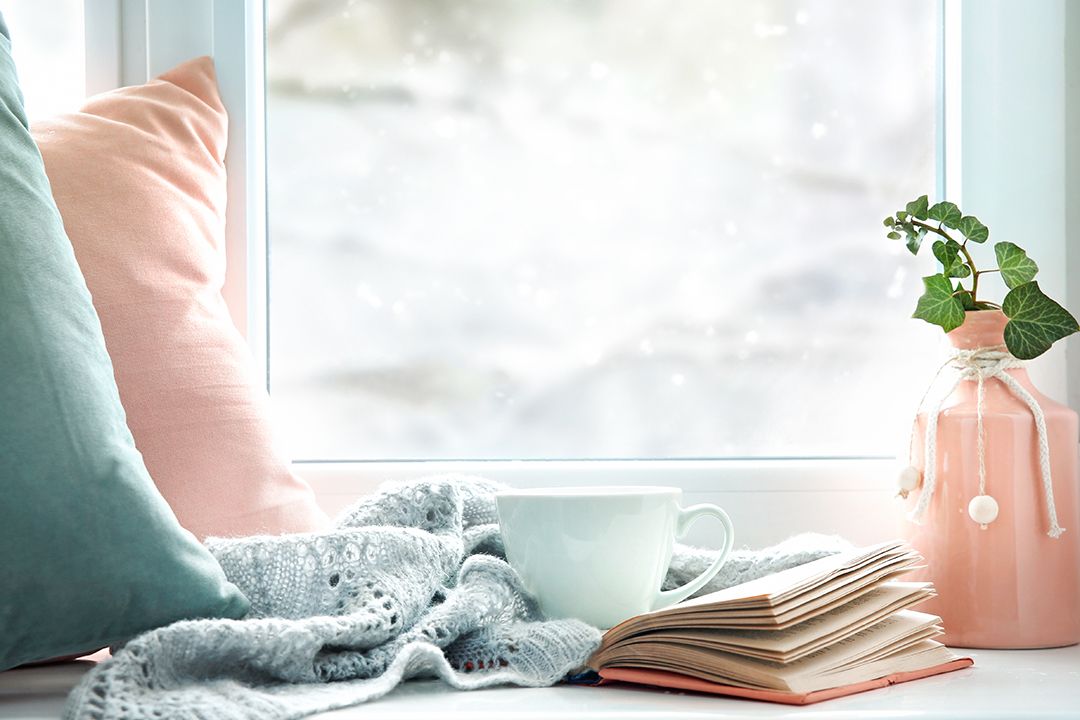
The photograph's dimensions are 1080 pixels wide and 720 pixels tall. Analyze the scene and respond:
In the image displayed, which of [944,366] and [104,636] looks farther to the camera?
[944,366]

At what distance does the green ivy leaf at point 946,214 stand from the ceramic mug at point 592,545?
0.39m

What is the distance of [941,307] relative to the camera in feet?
2.91

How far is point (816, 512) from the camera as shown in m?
1.07

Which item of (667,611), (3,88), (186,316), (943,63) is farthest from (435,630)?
(943,63)

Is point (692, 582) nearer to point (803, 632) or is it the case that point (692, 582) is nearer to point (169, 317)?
point (803, 632)

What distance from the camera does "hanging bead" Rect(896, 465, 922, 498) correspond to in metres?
0.89

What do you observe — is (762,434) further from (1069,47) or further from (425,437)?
(1069,47)

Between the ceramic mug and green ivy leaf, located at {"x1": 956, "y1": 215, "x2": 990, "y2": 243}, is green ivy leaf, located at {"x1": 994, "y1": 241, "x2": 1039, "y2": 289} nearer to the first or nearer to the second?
green ivy leaf, located at {"x1": 956, "y1": 215, "x2": 990, "y2": 243}

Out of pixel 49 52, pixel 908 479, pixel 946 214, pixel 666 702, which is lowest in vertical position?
pixel 666 702

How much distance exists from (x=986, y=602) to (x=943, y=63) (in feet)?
2.05

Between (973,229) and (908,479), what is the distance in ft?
0.77

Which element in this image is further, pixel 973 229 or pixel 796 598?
pixel 973 229

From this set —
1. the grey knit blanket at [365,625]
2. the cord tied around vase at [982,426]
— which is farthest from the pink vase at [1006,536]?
→ the grey knit blanket at [365,625]

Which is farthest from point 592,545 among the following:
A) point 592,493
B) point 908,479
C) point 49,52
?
point 49,52
